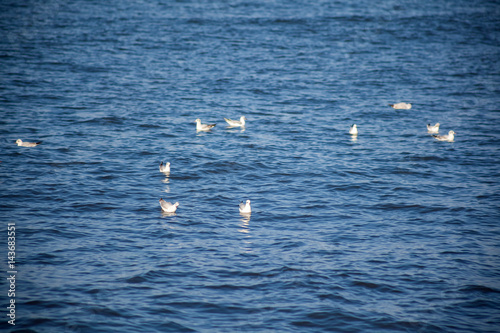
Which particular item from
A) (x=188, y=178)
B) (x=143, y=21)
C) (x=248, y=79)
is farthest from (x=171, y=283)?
(x=143, y=21)

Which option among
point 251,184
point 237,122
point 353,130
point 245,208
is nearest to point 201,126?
point 237,122

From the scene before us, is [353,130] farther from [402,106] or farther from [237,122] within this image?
[237,122]

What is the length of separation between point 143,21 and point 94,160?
107 feet

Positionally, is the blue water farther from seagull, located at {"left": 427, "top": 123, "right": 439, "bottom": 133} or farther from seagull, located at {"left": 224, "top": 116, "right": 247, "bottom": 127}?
seagull, located at {"left": 224, "top": 116, "right": 247, "bottom": 127}

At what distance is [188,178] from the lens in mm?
20031

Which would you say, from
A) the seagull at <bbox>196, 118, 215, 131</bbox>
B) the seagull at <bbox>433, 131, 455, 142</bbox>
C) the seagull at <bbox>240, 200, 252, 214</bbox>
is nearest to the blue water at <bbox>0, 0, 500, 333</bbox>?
the seagull at <bbox>240, 200, 252, 214</bbox>

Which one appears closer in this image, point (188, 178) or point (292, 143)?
point (188, 178)

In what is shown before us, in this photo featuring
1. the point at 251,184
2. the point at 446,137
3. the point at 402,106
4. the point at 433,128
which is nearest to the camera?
the point at 251,184

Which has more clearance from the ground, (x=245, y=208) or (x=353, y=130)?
(x=353, y=130)

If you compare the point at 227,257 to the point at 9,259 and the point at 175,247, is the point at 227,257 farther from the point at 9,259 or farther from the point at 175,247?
the point at 9,259

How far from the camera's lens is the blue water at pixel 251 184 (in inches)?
472

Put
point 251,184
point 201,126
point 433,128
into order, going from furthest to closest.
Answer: point 201,126 → point 433,128 → point 251,184

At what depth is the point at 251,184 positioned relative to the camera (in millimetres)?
19625

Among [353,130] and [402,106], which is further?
→ [402,106]
